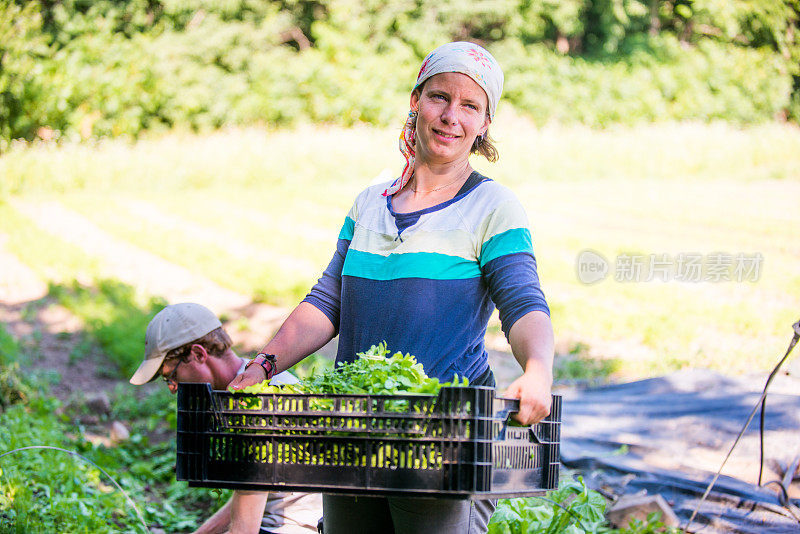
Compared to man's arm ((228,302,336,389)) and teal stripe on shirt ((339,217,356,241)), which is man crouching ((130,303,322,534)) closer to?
man's arm ((228,302,336,389))

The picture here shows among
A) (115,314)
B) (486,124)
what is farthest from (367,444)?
(115,314)

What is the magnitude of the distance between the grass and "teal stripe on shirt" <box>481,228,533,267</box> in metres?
5.10

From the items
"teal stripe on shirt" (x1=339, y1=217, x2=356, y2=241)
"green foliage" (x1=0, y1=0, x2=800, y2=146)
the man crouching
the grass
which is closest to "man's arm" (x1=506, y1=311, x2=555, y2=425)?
"teal stripe on shirt" (x1=339, y1=217, x2=356, y2=241)

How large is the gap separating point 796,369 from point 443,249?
147 inches

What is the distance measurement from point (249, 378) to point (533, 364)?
29.6 inches

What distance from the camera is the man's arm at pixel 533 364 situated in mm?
1752

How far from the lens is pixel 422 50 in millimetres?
27172

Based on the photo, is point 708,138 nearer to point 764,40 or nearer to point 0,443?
point 764,40

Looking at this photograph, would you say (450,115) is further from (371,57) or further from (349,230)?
(371,57)

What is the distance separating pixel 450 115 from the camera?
6.79 feet

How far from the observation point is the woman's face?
2.07 metres

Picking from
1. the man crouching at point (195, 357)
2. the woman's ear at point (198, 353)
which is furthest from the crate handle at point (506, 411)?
the woman's ear at point (198, 353)

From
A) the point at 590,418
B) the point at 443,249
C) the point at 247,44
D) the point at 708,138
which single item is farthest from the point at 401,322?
the point at 247,44

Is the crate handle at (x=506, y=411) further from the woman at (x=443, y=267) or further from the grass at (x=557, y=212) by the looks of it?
the grass at (x=557, y=212)
